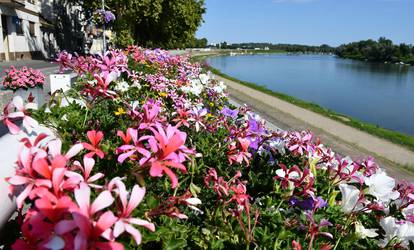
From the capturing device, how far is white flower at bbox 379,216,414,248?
49.8 inches

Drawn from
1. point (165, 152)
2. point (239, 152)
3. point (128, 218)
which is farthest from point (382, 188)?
point (128, 218)

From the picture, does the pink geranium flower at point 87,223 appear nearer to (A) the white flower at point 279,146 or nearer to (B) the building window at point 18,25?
(A) the white flower at point 279,146

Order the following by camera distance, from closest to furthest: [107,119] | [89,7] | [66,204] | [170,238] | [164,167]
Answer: [66,204] < [164,167] < [170,238] < [107,119] < [89,7]

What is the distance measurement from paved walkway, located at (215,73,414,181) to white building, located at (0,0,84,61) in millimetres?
19315

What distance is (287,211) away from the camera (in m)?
1.43

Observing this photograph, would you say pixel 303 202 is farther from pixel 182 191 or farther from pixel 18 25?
pixel 18 25

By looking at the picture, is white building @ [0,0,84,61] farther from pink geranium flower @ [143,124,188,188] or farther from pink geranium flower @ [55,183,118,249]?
pink geranium flower @ [55,183,118,249]

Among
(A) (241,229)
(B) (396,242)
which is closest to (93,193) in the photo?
(A) (241,229)

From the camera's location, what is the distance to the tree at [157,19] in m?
25.3

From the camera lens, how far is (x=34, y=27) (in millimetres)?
30906

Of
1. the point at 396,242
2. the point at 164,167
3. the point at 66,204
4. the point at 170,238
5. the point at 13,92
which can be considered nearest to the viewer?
the point at 66,204

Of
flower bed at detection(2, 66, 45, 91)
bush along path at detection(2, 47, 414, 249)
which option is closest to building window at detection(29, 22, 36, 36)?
flower bed at detection(2, 66, 45, 91)

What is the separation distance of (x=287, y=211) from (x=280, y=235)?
283 millimetres

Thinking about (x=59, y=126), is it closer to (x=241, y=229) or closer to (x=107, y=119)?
(x=107, y=119)
